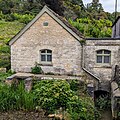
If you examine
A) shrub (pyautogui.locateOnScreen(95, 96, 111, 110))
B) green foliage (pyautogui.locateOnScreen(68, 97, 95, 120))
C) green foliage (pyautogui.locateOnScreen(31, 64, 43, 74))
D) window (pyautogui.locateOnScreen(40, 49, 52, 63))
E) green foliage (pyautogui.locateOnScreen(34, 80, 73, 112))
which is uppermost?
window (pyautogui.locateOnScreen(40, 49, 52, 63))

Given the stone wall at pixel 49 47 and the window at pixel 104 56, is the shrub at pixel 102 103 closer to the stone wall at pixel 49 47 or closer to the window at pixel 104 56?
the stone wall at pixel 49 47

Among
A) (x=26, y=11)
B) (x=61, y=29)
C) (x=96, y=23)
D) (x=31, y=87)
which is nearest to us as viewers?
(x=31, y=87)

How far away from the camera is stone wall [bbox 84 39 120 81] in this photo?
53.8ft

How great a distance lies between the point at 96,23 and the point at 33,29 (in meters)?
26.5

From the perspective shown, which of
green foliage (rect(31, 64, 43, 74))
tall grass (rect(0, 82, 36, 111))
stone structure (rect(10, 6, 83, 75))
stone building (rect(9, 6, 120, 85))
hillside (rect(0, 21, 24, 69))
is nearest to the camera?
tall grass (rect(0, 82, 36, 111))

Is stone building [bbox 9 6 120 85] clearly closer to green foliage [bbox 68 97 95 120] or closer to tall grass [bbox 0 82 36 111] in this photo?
green foliage [bbox 68 97 95 120]

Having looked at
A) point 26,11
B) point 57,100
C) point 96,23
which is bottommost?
point 57,100

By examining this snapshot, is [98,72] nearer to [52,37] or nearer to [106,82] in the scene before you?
[106,82]

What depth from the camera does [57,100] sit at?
11.7m

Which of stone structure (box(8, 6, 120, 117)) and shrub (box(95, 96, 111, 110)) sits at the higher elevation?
stone structure (box(8, 6, 120, 117))

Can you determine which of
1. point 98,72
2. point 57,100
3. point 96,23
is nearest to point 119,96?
point 57,100

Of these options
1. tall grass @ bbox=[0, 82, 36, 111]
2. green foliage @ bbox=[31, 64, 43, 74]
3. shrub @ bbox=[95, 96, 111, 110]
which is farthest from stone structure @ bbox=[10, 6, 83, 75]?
tall grass @ bbox=[0, 82, 36, 111]

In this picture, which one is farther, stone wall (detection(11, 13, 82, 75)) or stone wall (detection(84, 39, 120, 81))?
stone wall (detection(11, 13, 82, 75))

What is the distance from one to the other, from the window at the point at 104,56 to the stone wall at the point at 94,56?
0.27m
